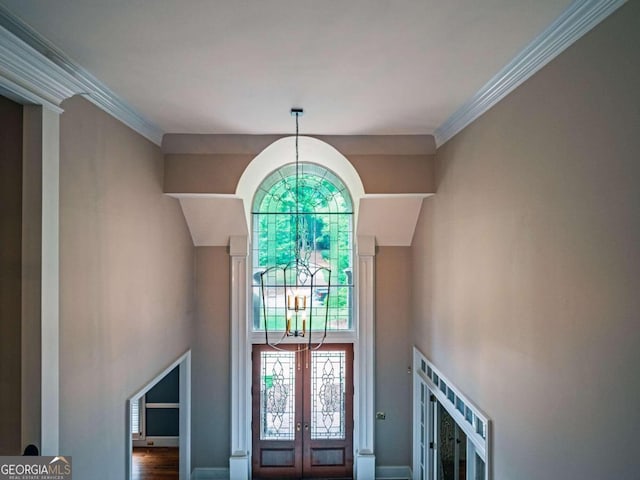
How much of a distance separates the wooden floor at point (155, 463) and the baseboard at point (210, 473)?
799mm

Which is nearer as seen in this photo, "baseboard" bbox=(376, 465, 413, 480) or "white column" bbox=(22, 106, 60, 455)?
"white column" bbox=(22, 106, 60, 455)

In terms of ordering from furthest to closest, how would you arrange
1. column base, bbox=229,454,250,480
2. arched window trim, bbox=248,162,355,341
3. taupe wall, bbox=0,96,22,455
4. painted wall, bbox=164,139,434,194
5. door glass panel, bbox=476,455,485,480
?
arched window trim, bbox=248,162,355,341 < column base, bbox=229,454,250,480 < painted wall, bbox=164,139,434,194 < door glass panel, bbox=476,455,485,480 < taupe wall, bbox=0,96,22,455

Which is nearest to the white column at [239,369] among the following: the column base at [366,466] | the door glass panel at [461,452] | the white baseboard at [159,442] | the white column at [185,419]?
the white column at [185,419]

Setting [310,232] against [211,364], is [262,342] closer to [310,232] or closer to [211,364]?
[211,364]

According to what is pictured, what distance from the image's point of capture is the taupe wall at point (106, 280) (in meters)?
2.96

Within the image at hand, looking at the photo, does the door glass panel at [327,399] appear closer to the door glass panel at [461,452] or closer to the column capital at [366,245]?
the column capital at [366,245]

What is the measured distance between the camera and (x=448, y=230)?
14.3ft

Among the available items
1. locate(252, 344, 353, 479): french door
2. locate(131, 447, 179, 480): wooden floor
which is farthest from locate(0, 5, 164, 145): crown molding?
locate(131, 447, 179, 480): wooden floor

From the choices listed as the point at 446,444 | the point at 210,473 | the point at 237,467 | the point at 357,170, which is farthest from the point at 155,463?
the point at 357,170

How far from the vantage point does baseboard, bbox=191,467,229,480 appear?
19.5 feet

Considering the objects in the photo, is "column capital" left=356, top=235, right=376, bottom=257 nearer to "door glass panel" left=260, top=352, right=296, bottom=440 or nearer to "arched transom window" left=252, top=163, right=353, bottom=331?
"arched transom window" left=252, top=163, right=353, bottom=331


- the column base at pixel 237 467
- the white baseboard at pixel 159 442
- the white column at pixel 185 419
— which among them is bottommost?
the white baseboard at pixel 159 442

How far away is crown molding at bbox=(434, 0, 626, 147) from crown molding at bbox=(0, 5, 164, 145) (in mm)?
2924

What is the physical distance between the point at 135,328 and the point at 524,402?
11.0 feet
